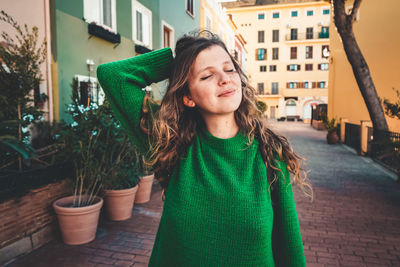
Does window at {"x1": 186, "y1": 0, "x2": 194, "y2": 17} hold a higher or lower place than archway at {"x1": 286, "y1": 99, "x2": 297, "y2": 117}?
higher

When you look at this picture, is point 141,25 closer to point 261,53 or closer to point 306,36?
point 261,53

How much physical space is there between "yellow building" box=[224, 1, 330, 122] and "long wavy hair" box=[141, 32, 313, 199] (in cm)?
4089

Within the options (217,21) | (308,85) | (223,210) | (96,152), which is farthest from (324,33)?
(223,210)

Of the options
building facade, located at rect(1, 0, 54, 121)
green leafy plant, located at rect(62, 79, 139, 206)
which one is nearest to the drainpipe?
building facade, located at rect(1, 0, 54, 121)

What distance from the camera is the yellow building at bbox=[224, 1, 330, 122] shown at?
42.3 meters

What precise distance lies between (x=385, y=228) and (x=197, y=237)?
14.1 ft

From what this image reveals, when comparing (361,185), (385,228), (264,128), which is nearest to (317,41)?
(361,185)

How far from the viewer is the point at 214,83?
1.56 m

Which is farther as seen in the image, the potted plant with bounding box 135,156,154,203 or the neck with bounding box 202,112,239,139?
the potted plant with bounding box 135,156,154,203

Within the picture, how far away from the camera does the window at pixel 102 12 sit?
6762 mm

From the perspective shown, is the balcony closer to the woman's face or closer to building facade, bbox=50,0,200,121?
building facade, bbox=50,0,200,121

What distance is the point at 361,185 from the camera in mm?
6941

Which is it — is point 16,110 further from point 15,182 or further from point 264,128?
point 264,128

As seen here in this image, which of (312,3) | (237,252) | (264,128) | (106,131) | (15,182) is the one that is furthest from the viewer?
(312,3)
